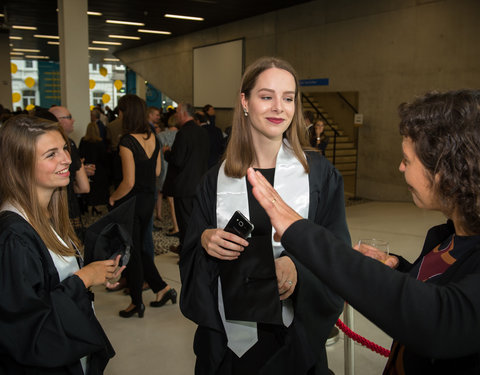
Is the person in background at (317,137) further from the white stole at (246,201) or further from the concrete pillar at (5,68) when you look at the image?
the concrete pillar at (5,68)

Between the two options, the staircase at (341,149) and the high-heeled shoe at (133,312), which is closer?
the high-heeled shoe at (133,312)

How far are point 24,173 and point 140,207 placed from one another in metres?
2.12

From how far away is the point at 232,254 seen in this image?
1.51 metres

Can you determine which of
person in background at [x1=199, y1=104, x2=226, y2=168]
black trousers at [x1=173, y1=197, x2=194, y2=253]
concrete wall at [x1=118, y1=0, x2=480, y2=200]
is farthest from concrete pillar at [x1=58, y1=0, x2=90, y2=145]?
concrete wall at [x1=118, y1=0, x2=480, y2=200]

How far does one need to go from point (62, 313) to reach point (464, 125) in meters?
1.30

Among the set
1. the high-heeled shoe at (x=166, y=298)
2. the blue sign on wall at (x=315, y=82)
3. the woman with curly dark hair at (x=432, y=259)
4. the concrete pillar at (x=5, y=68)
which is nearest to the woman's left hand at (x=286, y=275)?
the woman with curly dark hair at (x=432, y=259)

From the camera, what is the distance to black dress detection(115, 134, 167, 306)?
11.9 feet

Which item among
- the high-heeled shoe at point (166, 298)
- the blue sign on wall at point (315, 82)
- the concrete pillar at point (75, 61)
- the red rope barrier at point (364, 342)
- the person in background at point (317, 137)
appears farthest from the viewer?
the blue sign on wall at point (315, 82)

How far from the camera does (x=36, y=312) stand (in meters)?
1.36

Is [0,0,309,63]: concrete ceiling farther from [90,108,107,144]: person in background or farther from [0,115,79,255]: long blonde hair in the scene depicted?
[0,115,79,255]: long blonde hair

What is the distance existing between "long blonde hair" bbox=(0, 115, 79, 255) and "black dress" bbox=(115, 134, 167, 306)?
1.94m

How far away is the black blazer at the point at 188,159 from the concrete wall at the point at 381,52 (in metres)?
3.90

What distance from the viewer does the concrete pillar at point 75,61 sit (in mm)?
7285

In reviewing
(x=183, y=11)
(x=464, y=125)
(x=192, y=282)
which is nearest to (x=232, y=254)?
(x=192, y=282)
